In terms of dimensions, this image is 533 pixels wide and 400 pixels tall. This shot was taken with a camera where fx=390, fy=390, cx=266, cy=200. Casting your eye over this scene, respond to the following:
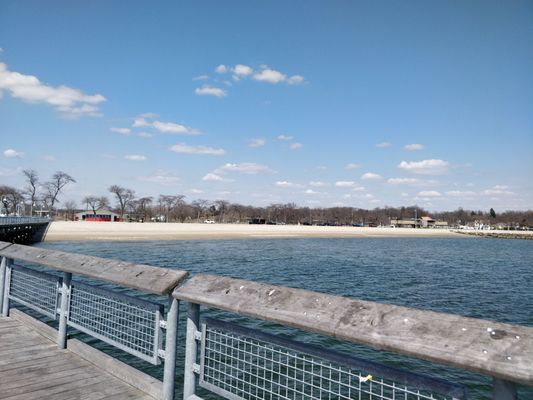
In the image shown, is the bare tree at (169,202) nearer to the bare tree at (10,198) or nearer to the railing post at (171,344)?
the bare tree at (10,198)

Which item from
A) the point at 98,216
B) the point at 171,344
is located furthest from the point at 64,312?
the point at 98,216

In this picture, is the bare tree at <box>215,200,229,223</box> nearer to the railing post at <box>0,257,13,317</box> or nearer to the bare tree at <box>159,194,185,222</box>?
the bare tree at <box>159,194,185,222</box>

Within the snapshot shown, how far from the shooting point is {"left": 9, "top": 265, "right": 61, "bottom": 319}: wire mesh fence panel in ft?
16.3

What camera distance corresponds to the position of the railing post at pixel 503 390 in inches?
61.6

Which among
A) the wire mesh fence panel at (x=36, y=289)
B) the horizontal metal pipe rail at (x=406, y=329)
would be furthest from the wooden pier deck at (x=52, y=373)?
the horizontal metal pipe rail at (x=406, y=329)

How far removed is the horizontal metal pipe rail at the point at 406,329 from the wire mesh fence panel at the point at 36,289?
11.1 ft

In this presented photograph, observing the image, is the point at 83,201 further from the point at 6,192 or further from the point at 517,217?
the point at 517,217

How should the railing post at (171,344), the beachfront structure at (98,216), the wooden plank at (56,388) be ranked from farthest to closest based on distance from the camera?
the beachfront structure at (98,216)
the wooden plank at (56,388)
the railing post at (171,344)

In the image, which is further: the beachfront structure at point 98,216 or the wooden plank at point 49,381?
the beachfront structure at point 98,216

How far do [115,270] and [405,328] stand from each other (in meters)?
2.66

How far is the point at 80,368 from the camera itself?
3.91 m

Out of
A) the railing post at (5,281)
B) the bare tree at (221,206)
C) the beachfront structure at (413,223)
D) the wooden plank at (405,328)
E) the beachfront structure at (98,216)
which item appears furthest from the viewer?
the beachfront structure at (413,223)

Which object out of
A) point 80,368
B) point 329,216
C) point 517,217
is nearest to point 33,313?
point 80,368

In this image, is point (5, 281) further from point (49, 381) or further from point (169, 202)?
point (169, 202)
